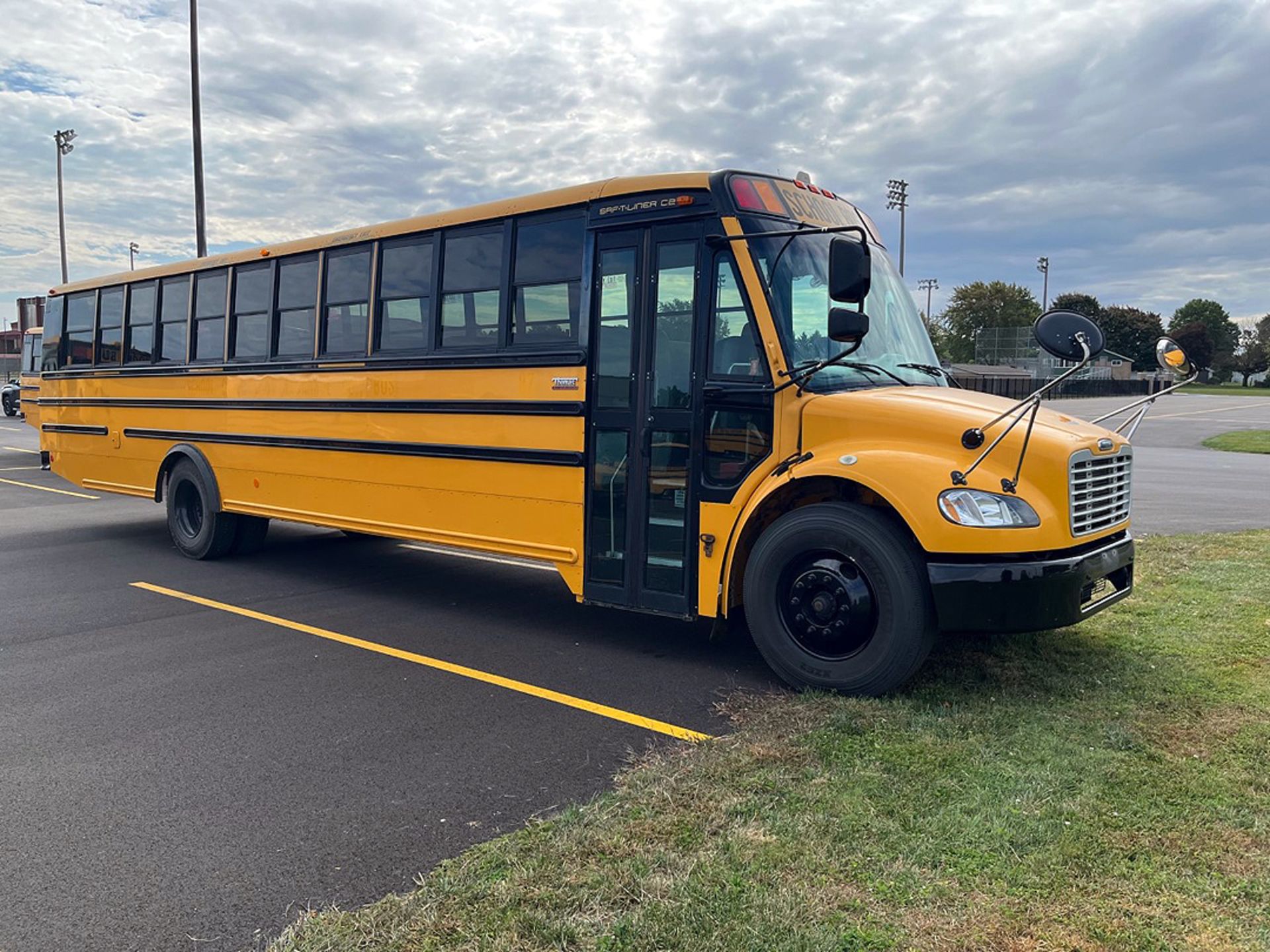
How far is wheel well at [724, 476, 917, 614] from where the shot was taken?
4.68m

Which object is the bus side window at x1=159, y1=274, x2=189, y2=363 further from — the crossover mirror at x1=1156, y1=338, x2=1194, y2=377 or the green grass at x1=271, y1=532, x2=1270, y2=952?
the crossover mirror at x1=1156, y1=338, x2=1194, y2=377

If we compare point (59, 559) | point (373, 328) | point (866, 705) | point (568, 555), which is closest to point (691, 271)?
point (568, 555)

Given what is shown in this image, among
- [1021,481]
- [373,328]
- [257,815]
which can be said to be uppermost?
[373,328]

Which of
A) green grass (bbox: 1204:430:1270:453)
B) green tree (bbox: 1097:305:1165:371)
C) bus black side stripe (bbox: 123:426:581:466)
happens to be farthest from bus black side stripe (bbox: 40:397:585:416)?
green tree (bbox: 1097:305:1165:371)

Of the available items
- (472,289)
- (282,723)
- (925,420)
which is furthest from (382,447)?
Answer: (925,420)

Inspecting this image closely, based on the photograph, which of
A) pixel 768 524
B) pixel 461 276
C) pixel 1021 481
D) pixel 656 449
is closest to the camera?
pixel 1021 481

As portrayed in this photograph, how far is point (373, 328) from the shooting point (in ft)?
23.3

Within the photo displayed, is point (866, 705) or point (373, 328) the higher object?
point (373, 328)

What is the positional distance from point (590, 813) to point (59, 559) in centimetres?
764

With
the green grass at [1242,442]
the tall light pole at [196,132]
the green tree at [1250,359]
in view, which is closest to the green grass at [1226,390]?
the green tree at [1250,359]

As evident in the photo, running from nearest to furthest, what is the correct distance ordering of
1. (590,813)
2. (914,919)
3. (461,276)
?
(914,919), (590,813), (461,276)

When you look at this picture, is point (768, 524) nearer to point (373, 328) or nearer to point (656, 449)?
point (656, 449)

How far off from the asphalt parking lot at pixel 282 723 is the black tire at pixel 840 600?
0.53 meters

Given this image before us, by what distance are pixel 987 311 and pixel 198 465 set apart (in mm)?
101556
